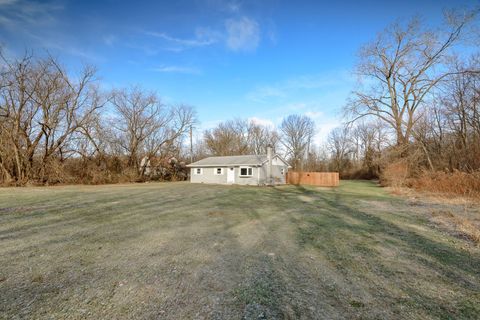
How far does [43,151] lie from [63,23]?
13217 millimetres

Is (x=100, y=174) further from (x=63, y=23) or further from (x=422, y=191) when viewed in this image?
(x=422, y=191)

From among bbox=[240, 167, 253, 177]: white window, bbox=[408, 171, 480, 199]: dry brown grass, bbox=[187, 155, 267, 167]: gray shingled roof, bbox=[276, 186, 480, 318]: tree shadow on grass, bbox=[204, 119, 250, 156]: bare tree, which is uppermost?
bbox=[204, 119, 250, 156]: bare tree

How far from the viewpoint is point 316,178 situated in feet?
82.0

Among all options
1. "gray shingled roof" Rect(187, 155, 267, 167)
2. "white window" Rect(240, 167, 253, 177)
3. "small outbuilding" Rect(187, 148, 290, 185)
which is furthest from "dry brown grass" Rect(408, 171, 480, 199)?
"white window" Rect(240, 167, 253, 177)

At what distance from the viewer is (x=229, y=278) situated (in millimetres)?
Answer: 3209

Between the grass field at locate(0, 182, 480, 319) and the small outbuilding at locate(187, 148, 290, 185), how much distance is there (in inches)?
632

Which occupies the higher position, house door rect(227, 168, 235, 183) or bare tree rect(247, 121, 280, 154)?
bare tree rect(247, 121, 280, 154)

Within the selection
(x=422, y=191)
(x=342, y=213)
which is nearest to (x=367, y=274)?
(x=342, y=213)

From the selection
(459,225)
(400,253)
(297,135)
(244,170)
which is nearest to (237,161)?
(244,170)

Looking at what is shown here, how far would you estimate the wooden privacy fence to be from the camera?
2389 cm

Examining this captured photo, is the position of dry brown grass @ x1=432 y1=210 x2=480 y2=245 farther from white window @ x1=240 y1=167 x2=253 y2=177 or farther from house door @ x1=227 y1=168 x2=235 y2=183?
house door @ x1=227 y1=168 x2=235 y2=183

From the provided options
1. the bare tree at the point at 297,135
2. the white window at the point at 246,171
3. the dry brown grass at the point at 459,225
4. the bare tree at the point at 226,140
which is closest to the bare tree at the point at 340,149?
the bare tree at the point at 297,135

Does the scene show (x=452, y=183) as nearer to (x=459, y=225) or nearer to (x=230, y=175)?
(x=459, y=225)

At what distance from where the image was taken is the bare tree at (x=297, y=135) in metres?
42.5
